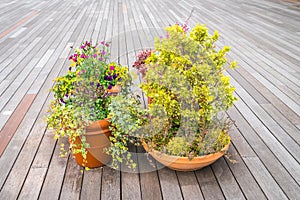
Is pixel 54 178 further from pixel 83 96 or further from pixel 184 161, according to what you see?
pixel 184 161

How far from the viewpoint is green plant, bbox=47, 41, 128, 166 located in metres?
1.93

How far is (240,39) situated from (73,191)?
160 inches

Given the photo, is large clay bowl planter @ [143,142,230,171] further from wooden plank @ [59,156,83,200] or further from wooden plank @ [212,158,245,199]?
wooden plank @ [59,156,83,200]

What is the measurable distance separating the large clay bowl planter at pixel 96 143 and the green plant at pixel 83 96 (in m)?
0.04

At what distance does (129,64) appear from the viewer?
3881mm

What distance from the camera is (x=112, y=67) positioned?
7.30 feet

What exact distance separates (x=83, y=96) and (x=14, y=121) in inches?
38.2

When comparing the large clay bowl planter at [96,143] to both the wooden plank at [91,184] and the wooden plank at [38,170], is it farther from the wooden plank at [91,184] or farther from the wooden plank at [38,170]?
the wooden plank at [38,170]

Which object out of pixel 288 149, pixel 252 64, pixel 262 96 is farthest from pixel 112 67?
pixel 252 64

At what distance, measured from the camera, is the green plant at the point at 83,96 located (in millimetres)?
1930

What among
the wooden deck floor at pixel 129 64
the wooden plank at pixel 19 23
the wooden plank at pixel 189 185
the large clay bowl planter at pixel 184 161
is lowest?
the wooden plank at pixel 19 23

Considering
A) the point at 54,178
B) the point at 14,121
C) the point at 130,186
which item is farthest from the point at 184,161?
the point at 14,121

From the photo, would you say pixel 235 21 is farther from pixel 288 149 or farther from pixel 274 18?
pixel 288 149

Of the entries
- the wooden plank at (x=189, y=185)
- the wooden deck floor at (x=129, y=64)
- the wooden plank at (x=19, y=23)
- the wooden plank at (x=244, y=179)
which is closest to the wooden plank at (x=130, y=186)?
the wooden deck floor at (x=129, y=64)
